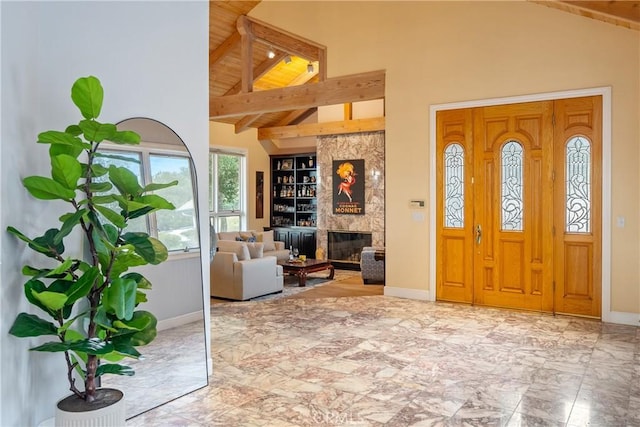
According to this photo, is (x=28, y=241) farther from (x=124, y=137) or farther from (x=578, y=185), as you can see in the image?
(x=578, y=185)

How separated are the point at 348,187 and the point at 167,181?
7572 millimetres

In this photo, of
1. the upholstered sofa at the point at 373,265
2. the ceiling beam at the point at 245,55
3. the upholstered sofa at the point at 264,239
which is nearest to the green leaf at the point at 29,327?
the upholstered sofa at the point at 373,265

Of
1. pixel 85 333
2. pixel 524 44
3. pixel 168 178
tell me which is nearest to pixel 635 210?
pixel 524 44

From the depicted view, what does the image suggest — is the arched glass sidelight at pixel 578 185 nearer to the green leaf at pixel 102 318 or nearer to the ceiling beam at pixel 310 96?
the ceiling beam at pixel 310 96

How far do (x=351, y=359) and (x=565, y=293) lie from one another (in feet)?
10.1

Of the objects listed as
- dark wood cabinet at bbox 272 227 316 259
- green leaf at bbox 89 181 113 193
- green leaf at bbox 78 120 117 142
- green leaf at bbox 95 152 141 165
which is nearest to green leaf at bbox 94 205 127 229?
green leaf at bbox 89 181 113 193

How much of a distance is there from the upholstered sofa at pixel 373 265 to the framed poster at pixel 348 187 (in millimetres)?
2416

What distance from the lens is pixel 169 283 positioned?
132 inches

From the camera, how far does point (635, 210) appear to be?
5312mm

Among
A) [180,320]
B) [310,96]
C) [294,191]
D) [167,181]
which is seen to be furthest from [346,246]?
[167,181]

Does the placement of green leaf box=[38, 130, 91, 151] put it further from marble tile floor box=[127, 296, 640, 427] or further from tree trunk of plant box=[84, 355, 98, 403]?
marble tile floor box=[127, 296, 640, 427]

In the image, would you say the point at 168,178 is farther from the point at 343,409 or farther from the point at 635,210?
the point at 635,210

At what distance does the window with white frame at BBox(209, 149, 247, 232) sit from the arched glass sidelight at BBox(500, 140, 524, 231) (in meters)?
6.94

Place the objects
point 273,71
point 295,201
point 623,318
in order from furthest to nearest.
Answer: point 295,201, point 273,71, point 623,318
